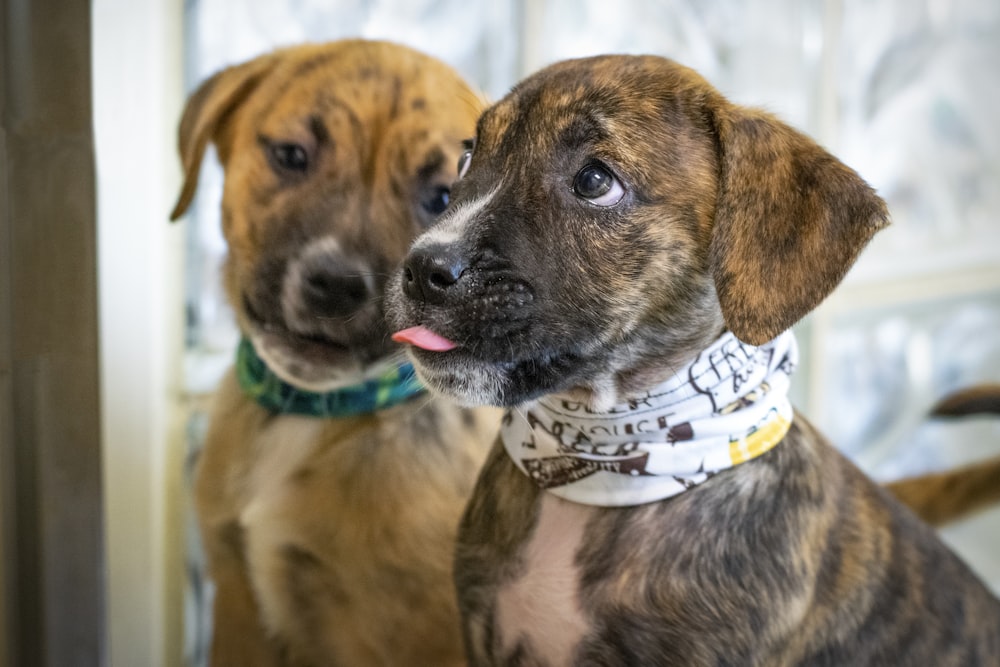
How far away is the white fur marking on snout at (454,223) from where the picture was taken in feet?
3.26

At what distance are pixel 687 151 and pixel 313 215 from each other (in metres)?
0.52

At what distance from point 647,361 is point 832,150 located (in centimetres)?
187

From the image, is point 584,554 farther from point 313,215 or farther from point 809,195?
point 313,215

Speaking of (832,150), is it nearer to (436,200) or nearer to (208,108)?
(436,200)

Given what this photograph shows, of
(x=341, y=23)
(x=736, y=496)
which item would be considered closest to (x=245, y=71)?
(x=341, y=23)

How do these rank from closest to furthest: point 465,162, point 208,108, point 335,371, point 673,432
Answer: point 673,432 → point 465,162 → point 335,371 → point 208,108

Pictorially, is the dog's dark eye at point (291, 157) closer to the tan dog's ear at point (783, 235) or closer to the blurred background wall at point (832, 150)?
the blurred background wall at point (832, 150)

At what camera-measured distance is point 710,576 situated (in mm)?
1046

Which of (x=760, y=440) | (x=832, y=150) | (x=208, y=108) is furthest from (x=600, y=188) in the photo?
(x=832, y=150)

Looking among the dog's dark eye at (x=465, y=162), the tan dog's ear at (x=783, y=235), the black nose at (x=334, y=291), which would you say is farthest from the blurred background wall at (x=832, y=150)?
the tan dog's ear at (x=783, y=235)

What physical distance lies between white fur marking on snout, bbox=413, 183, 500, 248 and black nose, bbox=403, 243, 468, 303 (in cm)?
1

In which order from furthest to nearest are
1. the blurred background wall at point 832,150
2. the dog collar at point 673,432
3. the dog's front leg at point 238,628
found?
1. the blurred background wall at point 832,150
2. the dog's front leg at point 238,628
3. the dog collar at point 673,432

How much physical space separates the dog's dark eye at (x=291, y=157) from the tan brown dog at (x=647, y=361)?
324 mm

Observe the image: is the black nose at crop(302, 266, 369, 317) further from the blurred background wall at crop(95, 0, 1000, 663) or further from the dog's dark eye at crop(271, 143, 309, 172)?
the blurred background wall at crop(95, 0, 1000, 663)
